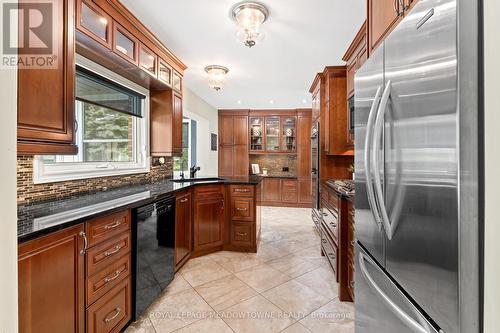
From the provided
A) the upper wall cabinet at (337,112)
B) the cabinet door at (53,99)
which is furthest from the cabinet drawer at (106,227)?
the upper wall cabinet at (337,112)

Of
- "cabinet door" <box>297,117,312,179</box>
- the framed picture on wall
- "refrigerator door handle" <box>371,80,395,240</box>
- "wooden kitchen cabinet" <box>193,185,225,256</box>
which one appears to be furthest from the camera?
"cabinet door" <box>297,117,312,179</box>

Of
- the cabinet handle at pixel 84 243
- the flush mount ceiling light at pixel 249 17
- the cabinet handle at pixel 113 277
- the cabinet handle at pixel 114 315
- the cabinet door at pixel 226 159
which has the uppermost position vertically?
the flush mount ceiling light at pixel 249 17

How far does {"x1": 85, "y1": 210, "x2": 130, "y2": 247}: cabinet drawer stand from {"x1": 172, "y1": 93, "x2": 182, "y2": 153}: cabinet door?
164cm

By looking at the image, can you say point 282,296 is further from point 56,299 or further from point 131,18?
point 131,18

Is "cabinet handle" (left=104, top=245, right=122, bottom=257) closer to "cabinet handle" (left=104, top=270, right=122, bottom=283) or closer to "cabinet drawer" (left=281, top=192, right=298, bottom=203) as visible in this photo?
"cabinet handle" (left=104, top=270, right=122, bottom=283)

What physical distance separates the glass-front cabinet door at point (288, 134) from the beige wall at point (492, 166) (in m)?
5.58

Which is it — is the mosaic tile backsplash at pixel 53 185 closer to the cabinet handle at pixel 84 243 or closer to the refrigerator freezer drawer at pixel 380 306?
the cabinet handle at pixel 84 243

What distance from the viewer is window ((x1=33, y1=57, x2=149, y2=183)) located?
198cm

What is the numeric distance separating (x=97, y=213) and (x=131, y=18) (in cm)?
178

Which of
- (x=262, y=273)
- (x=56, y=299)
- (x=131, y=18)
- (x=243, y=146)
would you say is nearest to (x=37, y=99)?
(x=56, y=299)

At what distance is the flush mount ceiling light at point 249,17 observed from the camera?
192 cm

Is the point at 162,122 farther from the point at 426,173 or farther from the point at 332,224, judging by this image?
the point at 426,173

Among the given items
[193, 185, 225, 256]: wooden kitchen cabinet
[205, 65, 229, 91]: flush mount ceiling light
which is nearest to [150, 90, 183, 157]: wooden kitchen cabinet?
[205, 65, 229, 91]: flush mount ceiling light

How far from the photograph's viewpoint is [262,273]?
2.57 meters
